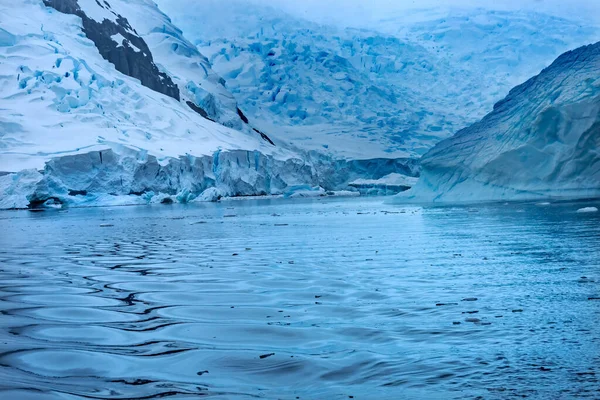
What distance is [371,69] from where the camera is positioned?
243ft

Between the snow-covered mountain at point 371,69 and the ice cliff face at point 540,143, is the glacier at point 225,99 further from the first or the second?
the ice cliff face at point 540,143

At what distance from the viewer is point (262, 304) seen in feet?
15.0

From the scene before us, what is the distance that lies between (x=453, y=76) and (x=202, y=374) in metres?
72.2

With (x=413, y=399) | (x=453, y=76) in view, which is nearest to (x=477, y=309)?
(x=413, y=399)

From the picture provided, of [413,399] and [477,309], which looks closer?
[413,399]

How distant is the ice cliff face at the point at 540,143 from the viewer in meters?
18.9

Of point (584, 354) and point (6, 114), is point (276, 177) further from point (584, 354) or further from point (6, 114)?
point (584, 354)

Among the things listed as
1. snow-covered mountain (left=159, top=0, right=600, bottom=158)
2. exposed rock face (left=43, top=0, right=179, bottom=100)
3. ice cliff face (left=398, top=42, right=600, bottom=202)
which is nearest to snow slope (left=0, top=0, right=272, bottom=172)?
exposed rock face (left=43, top=0, right=179, bottom=100)

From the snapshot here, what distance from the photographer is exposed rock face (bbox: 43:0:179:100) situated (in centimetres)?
5156

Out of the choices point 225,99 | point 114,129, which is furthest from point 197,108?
point 114,129

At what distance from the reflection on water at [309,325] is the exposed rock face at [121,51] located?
152ft

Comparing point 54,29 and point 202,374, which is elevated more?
point 54,29

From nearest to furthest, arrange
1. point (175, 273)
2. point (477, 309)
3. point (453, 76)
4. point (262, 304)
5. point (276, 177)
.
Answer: point (477, 309)
point (262, 304)
point (175, 273)
point (276, 177)
point (453, 76)

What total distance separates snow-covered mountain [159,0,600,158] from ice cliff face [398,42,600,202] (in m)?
33.9
